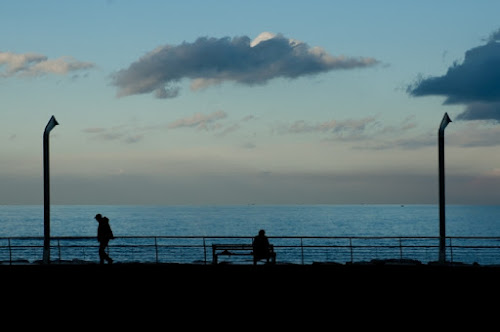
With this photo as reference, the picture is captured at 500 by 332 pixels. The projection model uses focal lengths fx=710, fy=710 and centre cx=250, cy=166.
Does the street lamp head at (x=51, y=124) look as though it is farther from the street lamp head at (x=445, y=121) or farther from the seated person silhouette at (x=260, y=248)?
the street lamp head at (x=445, y=121)

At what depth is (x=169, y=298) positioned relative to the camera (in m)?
14.7

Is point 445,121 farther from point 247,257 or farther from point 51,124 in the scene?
point 247,257

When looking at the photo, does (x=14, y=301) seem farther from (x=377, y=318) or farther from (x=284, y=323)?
(x=377, y=318)

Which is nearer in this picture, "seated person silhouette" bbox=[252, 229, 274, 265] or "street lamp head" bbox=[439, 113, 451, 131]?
"seated person silhouette" bbox=[252, 229, 274, 265]

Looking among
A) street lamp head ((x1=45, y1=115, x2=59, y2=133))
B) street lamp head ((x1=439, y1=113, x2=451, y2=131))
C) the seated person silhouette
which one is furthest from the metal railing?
street lamp head ((x1=45, y1=115, x2=59, y2=133))

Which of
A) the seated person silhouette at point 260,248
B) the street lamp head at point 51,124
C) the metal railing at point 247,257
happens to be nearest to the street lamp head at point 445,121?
the metal railing at point 247,257

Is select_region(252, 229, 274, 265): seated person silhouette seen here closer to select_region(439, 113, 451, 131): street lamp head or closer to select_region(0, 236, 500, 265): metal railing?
select_region(0, 236, 500, 265): metal railing

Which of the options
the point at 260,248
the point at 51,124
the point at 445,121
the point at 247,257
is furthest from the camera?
the point at 247,257

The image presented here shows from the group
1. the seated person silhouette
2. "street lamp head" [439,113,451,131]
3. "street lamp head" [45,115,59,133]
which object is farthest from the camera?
"street lamp head" [45,115,59,133]

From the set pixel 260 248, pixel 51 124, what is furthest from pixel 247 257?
pixel 260 248

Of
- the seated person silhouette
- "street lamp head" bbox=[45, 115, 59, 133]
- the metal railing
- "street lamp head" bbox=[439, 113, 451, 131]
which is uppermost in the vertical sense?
"street lamp head" bbox=[45, 115, 59, 133]

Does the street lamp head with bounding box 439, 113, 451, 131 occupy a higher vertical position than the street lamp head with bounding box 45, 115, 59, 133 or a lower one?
lower

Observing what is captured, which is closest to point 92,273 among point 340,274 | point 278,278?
point 278,278

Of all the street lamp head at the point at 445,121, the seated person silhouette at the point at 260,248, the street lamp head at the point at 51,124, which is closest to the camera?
the seated person silhouette at the point at 260,248
